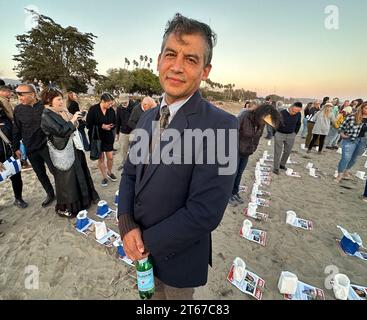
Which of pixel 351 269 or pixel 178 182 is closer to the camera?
pixel 178 182

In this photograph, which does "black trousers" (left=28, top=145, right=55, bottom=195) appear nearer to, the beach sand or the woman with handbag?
the woman with handbag

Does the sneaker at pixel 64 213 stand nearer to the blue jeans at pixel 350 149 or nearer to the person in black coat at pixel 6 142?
the person in black coat at pixel 6 142

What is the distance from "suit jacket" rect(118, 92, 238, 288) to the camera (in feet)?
3.75

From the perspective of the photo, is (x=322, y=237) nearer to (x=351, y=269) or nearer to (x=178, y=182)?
(x=351, y=269)

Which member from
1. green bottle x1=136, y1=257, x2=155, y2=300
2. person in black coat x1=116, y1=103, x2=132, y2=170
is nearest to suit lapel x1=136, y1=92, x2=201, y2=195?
green bottle x1=136, y1=257, x2=155, y2=300

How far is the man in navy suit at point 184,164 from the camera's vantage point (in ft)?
3.73

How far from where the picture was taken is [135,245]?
1.36 meters

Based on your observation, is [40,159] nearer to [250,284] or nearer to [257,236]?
[250,284]

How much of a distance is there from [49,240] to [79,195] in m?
0.82

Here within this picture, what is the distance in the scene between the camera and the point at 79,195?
11.7 feet

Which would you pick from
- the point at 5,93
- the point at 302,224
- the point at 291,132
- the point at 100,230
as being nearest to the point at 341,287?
the point at 302,224
